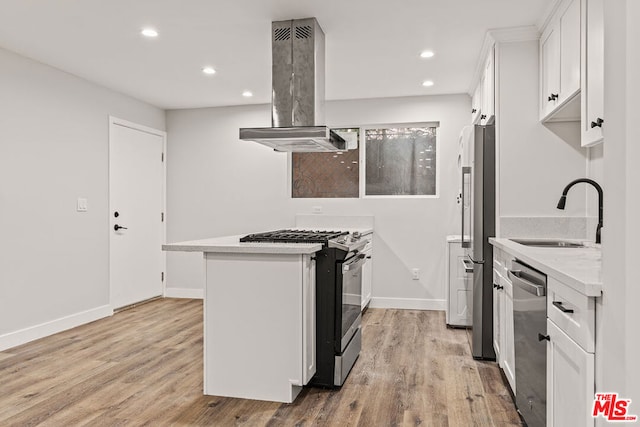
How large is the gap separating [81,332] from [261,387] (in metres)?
2.38

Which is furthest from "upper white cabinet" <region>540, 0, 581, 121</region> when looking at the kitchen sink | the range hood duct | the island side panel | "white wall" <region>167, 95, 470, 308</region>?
"white wall" <region>167, 95, 470, 308</region>

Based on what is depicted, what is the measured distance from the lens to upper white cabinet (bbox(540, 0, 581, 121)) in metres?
2.55

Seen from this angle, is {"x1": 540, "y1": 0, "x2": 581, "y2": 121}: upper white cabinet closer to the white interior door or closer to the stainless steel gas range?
the stainless steel gas range

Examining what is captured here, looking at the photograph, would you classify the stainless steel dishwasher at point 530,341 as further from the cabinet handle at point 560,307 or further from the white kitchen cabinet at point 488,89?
the white kitchen cabinet at point 488,89

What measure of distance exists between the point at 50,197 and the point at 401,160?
3632mm

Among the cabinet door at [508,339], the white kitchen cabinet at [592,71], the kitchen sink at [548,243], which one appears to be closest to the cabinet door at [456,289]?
the kitchen sink at [548,243]

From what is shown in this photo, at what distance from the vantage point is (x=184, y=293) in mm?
5852

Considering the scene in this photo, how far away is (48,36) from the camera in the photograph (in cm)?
344

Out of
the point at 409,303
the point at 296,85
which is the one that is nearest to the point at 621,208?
the point at 296,85

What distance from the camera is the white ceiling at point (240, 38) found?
2.96 meters

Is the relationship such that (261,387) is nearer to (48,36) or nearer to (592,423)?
(592,423)

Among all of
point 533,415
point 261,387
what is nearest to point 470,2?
point 533,415

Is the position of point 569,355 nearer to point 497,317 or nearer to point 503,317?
point 503,317

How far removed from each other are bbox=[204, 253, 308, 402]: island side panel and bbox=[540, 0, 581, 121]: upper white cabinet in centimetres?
183
